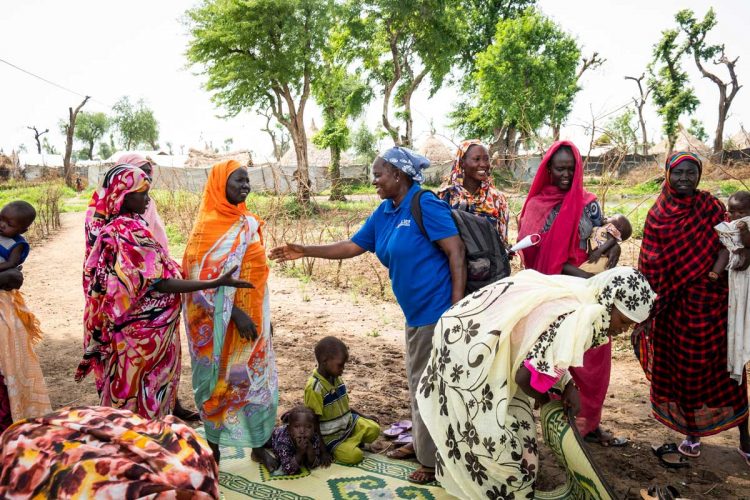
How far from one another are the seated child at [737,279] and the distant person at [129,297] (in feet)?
9.03

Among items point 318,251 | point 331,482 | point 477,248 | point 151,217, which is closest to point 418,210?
point 477,248

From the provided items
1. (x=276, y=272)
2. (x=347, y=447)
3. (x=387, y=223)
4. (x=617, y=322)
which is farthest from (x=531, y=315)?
(x=276, y=272)

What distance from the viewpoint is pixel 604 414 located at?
4109mm

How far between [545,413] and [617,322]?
1.77ft

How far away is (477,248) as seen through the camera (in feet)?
10.4

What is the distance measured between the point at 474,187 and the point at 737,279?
1.63m

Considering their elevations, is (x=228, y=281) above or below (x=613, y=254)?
below

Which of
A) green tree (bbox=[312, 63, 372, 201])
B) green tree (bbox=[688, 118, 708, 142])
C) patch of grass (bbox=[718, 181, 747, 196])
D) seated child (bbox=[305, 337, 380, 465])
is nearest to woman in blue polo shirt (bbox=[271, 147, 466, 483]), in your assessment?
seated child (bbox=[305, 337, 380, 465])

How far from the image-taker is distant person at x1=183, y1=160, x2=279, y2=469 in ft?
10.5

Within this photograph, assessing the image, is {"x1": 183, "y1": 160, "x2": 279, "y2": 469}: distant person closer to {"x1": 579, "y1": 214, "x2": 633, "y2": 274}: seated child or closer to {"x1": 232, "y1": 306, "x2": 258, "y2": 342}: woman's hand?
{"x1": 232, "y1": 306, "x2": 258, "y2": 342}: woman's hand

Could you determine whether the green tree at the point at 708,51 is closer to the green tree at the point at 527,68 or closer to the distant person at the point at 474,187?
the green tree at the point at 527,68

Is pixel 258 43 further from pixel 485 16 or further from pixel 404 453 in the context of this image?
pixel 404 453

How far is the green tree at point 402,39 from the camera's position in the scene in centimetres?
2066

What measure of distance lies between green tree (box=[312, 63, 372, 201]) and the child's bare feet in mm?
18421
